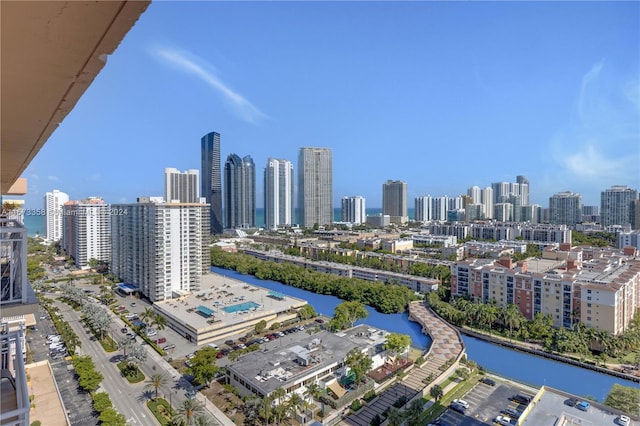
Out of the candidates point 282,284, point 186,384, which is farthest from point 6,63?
point 282,284

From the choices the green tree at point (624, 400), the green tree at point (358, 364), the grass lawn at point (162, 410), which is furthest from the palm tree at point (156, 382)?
the green tree at point (624, 400)

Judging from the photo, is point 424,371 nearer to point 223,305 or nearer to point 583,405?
point 583,405

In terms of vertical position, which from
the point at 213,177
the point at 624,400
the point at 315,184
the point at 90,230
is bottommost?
the point at 624,400

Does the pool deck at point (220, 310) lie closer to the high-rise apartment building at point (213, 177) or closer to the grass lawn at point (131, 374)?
the grass lawn at point (131, 374)

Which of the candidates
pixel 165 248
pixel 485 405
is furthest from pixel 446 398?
pixel 165 248

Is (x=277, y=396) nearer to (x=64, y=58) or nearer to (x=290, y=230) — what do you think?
(x=64, y=58)
